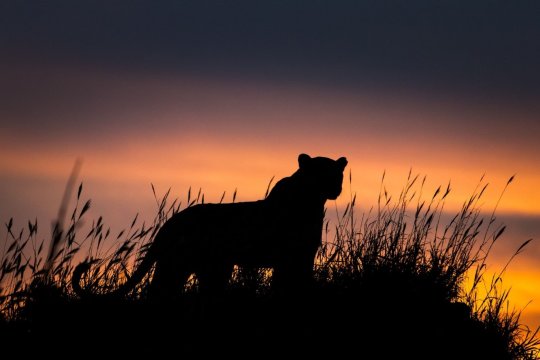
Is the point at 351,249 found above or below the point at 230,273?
above

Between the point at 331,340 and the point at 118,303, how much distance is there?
1.61 meters

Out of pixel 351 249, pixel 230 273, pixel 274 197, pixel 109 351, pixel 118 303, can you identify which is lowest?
pixel 109 351

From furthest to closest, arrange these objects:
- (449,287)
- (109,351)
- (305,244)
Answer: (305,244), (449,287), (109,351)

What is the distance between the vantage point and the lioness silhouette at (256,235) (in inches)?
233

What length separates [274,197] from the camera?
729cm

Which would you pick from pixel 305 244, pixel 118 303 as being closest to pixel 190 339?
pixel 118 303

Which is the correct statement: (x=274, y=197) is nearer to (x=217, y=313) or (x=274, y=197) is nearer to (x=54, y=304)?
(x=217, y=313)

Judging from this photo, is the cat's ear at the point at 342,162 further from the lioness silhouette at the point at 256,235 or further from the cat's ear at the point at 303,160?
the cat's ear at the point at 303,160

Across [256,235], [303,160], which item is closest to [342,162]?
[303,160]

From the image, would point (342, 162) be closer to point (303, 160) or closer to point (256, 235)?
point (303, 160)

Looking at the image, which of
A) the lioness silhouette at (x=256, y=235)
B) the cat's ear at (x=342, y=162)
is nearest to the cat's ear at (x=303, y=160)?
the lioness silhouette at (x=256, y=235)

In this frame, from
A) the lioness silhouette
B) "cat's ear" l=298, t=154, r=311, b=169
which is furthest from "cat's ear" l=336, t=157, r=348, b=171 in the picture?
"cat's ear" l=298, t=154, r=311, b=169

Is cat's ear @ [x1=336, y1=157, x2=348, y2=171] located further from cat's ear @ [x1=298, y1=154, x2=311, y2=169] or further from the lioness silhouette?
cat's ear @ [x1=298, y1=154, x2=311, y2=169]

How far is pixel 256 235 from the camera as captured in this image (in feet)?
22.6
